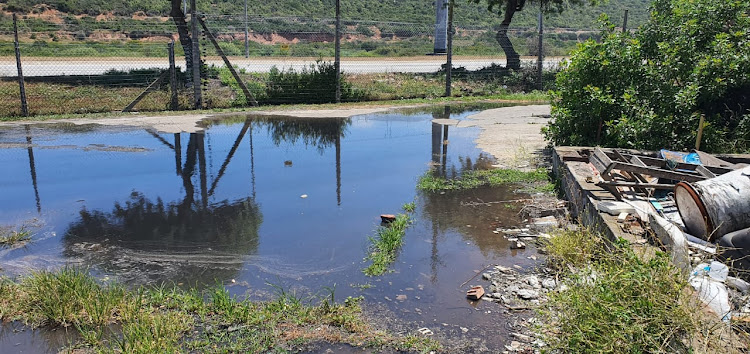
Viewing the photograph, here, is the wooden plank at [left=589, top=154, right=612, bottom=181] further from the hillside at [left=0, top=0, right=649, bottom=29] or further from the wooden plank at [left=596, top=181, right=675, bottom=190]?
the hillside at [left=0, top=0, right=649, bottom=29]

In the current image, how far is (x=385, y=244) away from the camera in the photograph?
20.0 ft

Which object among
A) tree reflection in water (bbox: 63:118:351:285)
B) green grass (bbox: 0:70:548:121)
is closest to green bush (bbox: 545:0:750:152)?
tree reflection in water (bbox: 63:118:351:285)

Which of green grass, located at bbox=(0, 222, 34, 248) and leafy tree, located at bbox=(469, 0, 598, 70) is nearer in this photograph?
green grass, located at bbox=(0, 222, 34, 248)

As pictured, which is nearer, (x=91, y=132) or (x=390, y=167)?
(x=390, y=167)

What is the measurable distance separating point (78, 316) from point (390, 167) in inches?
226

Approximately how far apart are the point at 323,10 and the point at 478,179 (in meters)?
46.3

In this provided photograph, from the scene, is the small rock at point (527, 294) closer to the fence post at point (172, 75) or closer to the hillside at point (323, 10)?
the fence post at point (172, 75)

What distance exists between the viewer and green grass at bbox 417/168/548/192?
27.5 ft

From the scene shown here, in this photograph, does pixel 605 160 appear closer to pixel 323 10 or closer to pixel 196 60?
pixel 196 60

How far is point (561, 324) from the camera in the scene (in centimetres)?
391

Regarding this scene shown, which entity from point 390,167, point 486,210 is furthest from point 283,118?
point 486,210

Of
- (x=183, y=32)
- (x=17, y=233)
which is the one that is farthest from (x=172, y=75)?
(x=17, y=233)

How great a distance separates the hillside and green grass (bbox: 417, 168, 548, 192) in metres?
33.6

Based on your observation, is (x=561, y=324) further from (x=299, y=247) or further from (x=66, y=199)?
(x=66, y=199)
